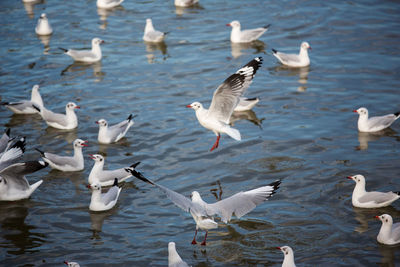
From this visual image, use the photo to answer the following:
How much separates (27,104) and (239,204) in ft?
26.4

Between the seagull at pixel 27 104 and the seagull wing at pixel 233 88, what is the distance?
539cm

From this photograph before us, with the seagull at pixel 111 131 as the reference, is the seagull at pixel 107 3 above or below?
above

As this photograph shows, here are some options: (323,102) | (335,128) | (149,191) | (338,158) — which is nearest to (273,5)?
(323,102)

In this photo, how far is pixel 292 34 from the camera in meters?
20.4

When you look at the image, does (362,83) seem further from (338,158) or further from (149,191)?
(149,191)

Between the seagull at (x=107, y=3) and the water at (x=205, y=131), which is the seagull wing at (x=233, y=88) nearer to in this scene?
the water at (x=205, y=131)

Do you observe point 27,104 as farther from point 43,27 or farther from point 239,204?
point 239,204

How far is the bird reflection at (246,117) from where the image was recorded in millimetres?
15000

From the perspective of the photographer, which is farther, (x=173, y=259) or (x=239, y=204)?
(x=239, y=204)

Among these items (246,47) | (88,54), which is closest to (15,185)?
(88,54)

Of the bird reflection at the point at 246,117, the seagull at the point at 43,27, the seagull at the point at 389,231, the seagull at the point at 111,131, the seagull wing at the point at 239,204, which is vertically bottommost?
the bird reflection at the point at 246,117

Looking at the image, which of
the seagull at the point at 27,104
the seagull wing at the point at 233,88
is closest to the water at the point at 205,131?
the seagull at the point at 27,104

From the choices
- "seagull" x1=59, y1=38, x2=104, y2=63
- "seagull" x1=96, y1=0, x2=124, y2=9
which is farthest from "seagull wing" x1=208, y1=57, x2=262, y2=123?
"seagull" x1=96, y1=0, x2=124, y2=9

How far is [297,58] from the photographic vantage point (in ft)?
57.8
